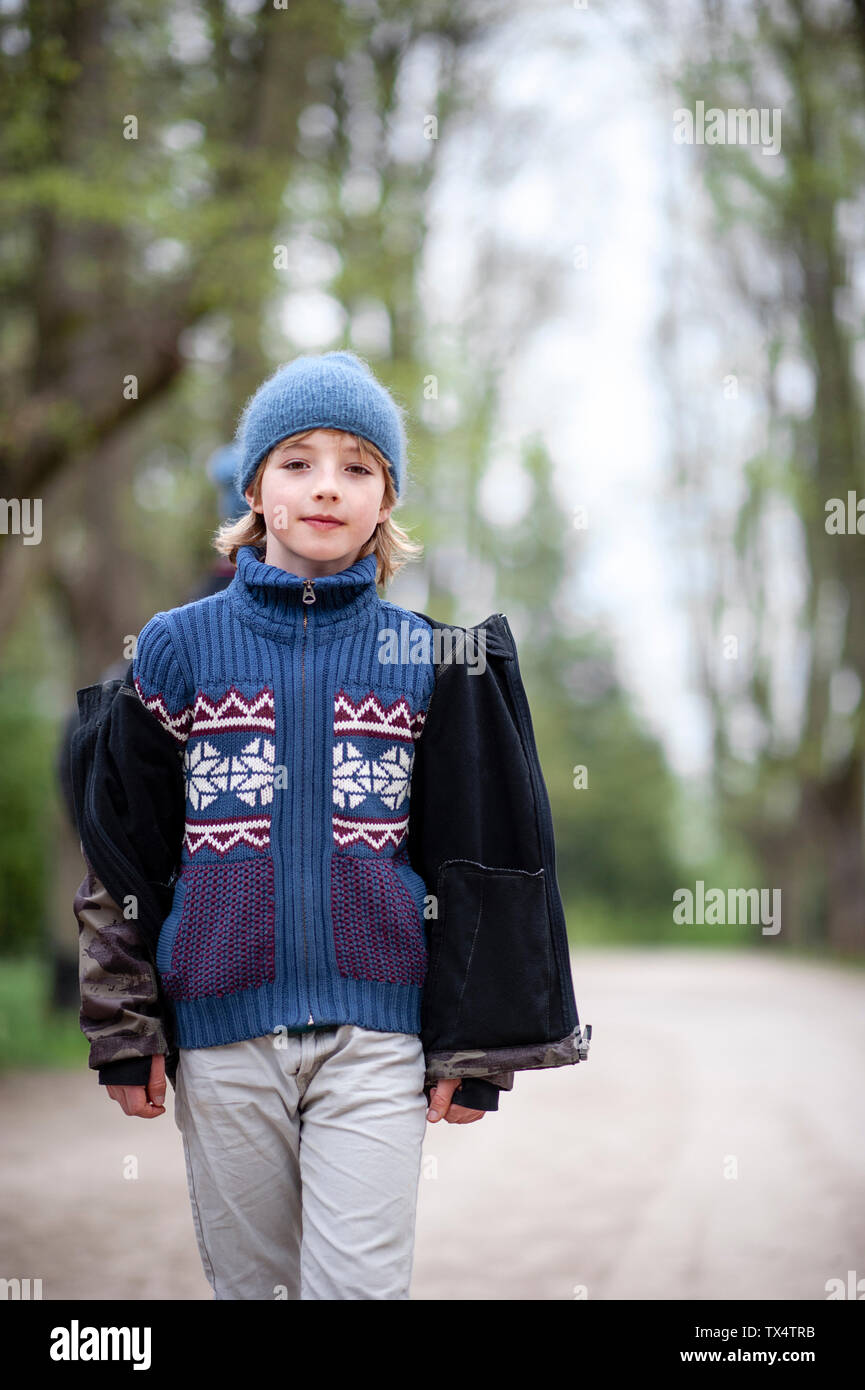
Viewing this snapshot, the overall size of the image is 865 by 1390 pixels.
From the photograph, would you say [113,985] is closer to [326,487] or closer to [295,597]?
[295,597]

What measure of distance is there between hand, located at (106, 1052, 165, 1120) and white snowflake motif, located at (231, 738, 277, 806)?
1.59ft

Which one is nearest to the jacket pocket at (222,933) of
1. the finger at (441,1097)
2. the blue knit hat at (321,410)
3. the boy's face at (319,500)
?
the finger at (441,1097)

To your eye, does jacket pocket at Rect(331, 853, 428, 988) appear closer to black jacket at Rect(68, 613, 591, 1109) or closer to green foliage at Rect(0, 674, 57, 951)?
black jacket at Rect(68, 613, 591, 1109)

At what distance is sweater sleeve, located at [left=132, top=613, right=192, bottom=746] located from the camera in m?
2.81

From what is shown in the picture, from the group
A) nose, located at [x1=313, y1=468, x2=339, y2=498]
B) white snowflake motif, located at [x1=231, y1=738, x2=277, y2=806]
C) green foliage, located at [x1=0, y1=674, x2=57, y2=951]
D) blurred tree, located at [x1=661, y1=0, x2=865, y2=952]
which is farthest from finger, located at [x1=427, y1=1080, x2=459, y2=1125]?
green foliage, located at [x1=0, y1=674, x2=57, y2=951]

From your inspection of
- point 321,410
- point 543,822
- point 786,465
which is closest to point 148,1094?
point 543,822

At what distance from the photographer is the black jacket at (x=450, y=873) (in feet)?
8.91

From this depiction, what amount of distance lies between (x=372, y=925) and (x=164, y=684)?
587 mm

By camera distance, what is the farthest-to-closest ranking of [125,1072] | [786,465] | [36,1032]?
[786,465] < [36,1032] < [125,1072]

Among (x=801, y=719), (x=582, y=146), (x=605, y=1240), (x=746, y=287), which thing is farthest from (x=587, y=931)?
(x=605, y=1240)

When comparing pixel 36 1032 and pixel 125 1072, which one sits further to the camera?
pixel 36 1032

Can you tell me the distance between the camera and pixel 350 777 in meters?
2.79

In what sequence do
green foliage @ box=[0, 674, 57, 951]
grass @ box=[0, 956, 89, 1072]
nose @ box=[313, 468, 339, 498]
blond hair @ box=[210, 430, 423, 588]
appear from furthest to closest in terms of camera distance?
green foliage @ box=[0, 674, 57, 951] < grass @ box=[0, 956, 89, 1072] < blond hair @ box=[210, 430, 423, 588] < nose @ box=[313, 468, 339, 498]

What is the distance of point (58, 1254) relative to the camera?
17.3 feet
